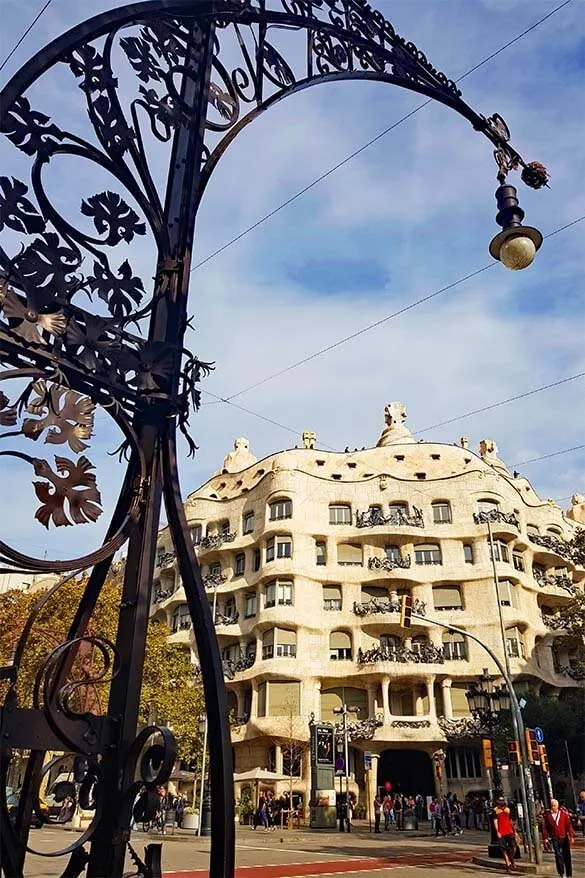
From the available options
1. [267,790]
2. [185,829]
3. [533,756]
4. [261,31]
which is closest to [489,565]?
[267,790]

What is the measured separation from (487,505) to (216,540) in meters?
17.1

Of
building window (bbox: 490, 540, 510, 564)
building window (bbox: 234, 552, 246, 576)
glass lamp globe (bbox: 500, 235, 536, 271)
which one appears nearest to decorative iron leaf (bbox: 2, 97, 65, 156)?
glass lamp globe (bbox: 500, 235, 536, 271)

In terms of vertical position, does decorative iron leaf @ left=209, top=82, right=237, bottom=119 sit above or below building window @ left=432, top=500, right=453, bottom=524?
below

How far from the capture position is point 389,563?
42438 mm

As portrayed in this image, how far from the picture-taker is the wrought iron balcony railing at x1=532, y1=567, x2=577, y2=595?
44188 millimetres

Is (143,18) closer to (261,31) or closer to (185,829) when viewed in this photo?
(261,31)

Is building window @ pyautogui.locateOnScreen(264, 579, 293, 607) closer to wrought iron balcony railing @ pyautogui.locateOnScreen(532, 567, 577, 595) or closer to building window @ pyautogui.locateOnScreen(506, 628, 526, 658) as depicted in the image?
building window @ pyautogui.locateOnScreen(506, 628, 526, 658)

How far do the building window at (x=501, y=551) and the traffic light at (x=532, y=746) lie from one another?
2471 centimetres

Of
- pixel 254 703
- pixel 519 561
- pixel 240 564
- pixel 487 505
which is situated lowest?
pixel 254 703

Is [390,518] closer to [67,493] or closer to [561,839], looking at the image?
[561,839]

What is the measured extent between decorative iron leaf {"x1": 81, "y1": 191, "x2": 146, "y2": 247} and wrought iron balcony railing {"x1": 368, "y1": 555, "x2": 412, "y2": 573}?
40124 mm

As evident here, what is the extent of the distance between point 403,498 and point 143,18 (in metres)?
42.1

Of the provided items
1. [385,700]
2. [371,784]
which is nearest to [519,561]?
[385,700]

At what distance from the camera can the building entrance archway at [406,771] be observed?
4056 centimetres
